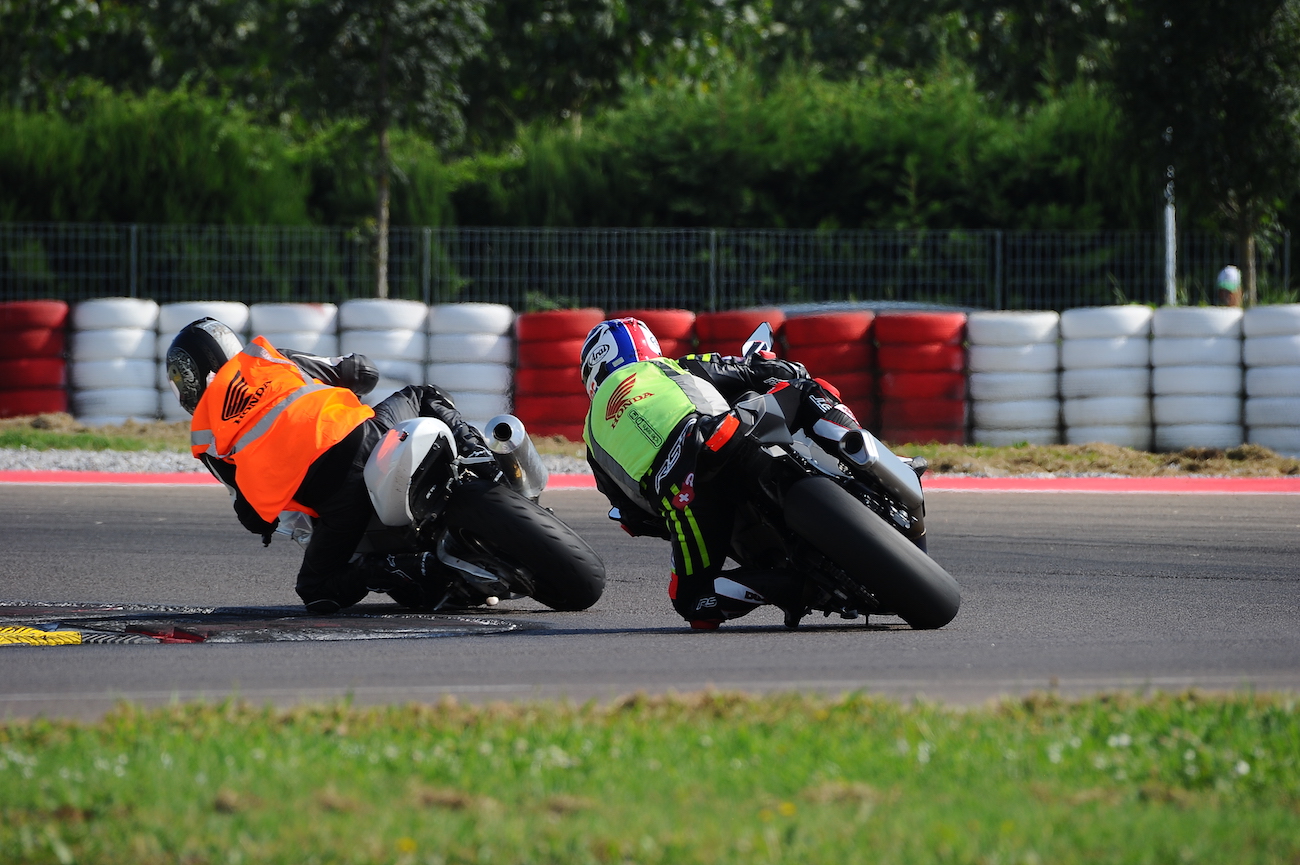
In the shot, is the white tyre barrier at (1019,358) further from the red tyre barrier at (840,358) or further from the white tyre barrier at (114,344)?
the white tyre barrier at (114,344)

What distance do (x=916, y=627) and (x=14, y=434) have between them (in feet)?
31.8

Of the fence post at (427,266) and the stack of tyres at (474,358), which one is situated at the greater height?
the fence post at (427,266)

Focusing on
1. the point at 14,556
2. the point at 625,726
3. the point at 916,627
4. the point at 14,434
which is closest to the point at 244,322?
the point at 14,434

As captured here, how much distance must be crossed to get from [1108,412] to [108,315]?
28.5 ft

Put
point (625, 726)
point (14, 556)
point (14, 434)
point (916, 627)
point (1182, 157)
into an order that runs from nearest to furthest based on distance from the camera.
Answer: point (625, 726), point (916, 627), point (14, 556), point (14, 434), point (1182, 157)

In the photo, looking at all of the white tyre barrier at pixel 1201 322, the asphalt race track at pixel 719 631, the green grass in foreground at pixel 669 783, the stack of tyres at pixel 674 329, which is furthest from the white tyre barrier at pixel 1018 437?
the green grass in foreground at pixel 669 783

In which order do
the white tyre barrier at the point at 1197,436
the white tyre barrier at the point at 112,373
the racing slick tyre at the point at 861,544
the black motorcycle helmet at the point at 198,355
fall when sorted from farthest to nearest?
the white tyre barrier at the point at 112,373, the white tyre barrier at the point at 1197,436, the black motorcycle helmet at the point at 198,355, the racing slick tyre at the point at 861,544

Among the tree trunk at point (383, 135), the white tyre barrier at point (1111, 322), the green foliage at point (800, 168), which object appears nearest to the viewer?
the white tyre barrier at point (1111, 322)

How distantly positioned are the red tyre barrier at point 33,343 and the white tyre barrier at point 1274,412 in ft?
33.5

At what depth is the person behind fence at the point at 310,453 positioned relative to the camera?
238 inches

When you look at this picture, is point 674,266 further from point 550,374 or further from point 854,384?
point 854,384

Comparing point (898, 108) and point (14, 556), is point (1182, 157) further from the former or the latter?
point (14, 556)

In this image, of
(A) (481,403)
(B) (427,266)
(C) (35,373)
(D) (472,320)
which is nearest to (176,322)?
(C) (35,373)

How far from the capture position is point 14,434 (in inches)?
507
